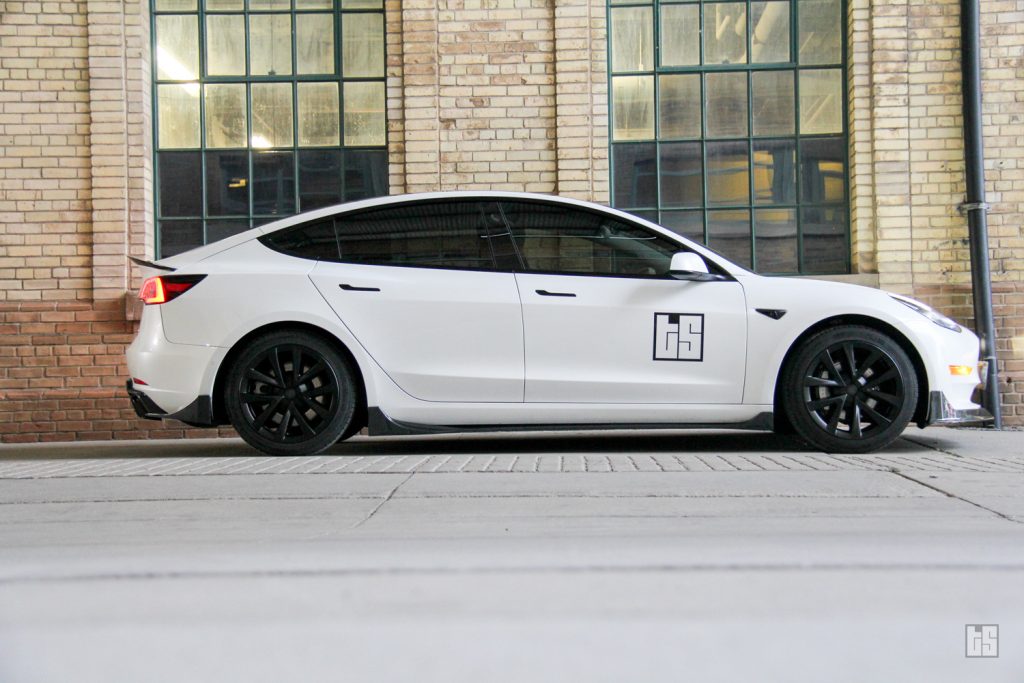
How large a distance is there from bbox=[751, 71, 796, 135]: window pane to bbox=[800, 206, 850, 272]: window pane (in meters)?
0.77

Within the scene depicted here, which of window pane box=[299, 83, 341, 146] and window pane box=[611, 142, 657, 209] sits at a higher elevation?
window pane box=[299, 83, 341, 146]

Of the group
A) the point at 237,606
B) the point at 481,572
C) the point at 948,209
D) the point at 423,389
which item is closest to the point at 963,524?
the point at 481,572

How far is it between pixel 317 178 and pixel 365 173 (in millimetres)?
434

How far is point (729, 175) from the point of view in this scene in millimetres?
9891

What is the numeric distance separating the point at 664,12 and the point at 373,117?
2.79 metres

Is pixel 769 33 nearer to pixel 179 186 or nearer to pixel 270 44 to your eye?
pixel 270 44

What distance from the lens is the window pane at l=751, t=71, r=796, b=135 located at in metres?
9.89

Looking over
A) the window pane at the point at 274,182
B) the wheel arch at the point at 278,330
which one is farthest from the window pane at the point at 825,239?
the wheel arch at the point at 278,330

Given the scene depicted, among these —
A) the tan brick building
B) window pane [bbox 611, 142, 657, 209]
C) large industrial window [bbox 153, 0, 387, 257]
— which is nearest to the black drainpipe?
the tan brick building

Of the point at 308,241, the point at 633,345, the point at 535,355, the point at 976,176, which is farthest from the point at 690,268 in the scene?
the point at 976,176

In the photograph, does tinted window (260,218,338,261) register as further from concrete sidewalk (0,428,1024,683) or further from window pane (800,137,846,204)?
window pane (800,137,846,204)

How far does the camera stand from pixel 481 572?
3.29 metres

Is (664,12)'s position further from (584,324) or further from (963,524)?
(963,524)

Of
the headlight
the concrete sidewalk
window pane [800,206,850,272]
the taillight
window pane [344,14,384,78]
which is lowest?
the concrete sidewalk
